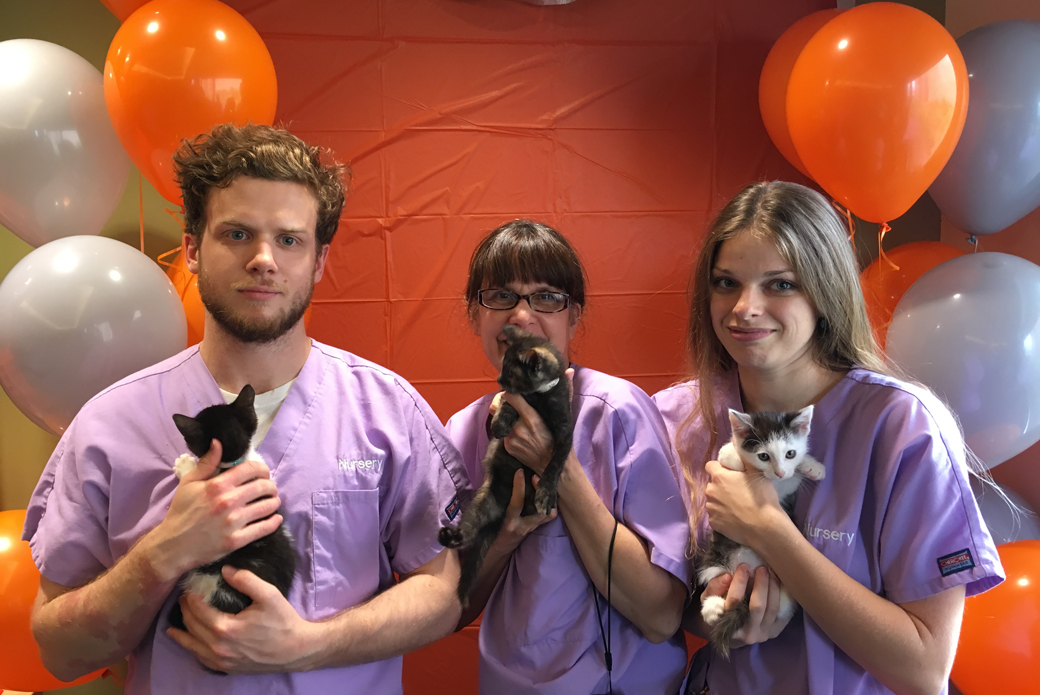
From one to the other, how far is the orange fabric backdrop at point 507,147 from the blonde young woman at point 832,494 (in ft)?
4.17

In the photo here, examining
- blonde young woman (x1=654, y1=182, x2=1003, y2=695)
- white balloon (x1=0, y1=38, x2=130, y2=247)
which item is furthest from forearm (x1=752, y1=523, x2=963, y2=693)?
white balloon (x1=0, y1=38, x2=130, y2=247)

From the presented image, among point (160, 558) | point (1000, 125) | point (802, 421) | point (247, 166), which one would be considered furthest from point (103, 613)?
point (1000, 125)

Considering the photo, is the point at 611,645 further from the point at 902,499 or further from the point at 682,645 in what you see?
the point at 902,499

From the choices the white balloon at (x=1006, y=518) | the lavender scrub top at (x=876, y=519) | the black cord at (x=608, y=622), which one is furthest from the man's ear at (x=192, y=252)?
the white balloon at (x=1006, y=518)

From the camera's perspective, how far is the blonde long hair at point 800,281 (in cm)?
157

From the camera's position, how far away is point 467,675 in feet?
9.59

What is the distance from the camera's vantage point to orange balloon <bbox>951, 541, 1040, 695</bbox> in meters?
→ 2.03

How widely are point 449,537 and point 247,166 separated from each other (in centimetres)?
93

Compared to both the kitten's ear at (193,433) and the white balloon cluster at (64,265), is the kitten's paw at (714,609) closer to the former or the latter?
the kitten's ear at (193,433)

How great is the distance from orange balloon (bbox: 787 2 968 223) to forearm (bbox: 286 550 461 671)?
170cm

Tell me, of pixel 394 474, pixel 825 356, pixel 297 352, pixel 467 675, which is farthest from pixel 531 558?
pixel 467 675

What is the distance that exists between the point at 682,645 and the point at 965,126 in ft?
6.18

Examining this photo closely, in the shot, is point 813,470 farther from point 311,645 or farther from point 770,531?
point 311,645

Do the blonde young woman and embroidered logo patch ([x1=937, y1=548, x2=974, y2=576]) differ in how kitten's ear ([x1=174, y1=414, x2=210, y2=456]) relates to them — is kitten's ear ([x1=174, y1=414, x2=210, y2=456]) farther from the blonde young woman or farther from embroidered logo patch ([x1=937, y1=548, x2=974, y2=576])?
embroidered logo patch ([x1=937, y1=548, x2=974, y2=576])
